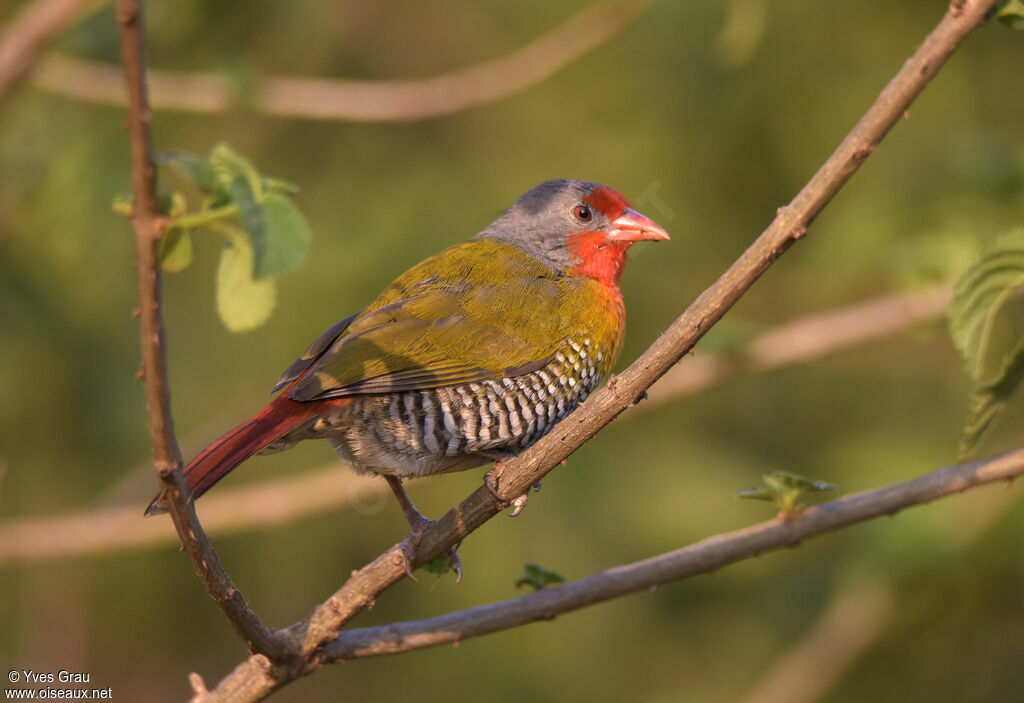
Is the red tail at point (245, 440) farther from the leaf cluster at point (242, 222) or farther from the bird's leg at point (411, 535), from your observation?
the leaf cluster at point (242, 222)

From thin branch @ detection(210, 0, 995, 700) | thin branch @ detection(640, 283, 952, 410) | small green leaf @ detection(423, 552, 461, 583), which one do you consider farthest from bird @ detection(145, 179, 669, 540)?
thin branch @ detection(640, 283, 952, 410)

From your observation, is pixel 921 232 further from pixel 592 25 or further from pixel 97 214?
pixel 97 214

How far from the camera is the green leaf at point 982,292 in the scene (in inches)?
92.6

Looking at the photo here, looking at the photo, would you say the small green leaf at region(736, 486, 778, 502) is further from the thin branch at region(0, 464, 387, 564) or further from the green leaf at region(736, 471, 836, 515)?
the thin branch at region(0, 464, 387, 564)

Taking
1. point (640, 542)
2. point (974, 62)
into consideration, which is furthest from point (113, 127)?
point (974, 62)

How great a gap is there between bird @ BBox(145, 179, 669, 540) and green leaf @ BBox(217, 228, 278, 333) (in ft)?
3.32

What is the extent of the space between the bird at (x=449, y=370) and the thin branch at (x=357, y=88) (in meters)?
1.28

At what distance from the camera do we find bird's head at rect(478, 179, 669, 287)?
153 inches

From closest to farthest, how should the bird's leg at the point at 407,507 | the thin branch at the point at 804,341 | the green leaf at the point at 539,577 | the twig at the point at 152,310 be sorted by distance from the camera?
1. the twig at the point at 152,310
2. the green leaf at the point at 539,577
3. the bird's leg at the point at 407,507
4. the thin branch at the point at 804,341

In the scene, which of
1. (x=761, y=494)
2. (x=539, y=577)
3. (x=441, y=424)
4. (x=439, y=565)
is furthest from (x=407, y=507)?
(x=761, y=494)

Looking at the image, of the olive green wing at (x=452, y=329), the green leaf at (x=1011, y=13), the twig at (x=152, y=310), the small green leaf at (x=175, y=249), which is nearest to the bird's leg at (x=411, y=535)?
the olive green wing at (x=452, y=329)

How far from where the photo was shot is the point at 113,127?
537 cm

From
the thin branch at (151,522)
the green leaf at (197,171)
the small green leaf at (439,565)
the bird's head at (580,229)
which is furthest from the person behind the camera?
the thin branch at (151,522)

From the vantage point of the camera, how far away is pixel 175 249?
1.77 metres
